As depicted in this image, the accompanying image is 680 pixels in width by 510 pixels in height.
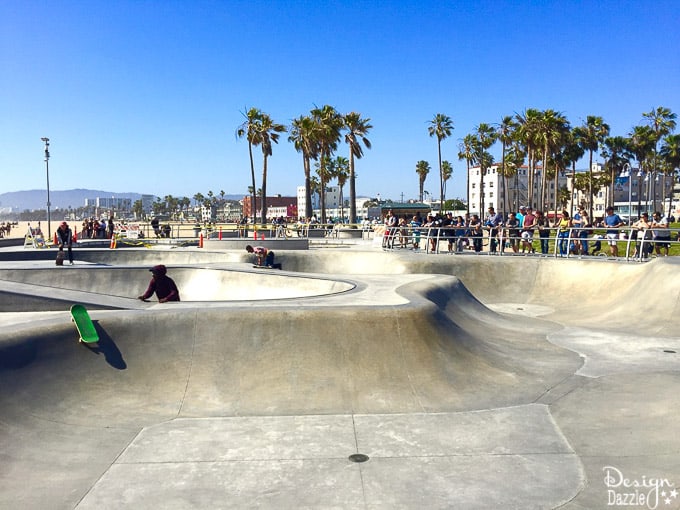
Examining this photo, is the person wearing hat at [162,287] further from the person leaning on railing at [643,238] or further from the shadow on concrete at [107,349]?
the person leaning on railing at [643,238]

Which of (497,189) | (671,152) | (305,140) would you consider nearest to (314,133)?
(305,140)

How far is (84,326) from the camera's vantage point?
8094 mm

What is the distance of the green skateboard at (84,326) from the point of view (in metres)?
8.01

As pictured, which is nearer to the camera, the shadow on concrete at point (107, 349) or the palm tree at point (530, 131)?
the shadow on concrete at point (107, 349)

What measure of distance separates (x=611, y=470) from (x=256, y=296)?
1027 centimetres

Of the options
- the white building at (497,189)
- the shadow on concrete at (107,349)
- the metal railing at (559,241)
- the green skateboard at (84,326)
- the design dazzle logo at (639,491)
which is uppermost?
the white building at (497,189)

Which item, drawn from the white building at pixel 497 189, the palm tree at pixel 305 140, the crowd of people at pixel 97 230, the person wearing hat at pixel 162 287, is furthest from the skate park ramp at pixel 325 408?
the white building at pixel 497 189

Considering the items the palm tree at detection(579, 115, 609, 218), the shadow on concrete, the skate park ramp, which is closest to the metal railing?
the skate park ramp

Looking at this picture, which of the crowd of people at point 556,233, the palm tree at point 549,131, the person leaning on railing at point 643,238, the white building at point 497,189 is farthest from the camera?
the white building at point 497,189

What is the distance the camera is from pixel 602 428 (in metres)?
6.82

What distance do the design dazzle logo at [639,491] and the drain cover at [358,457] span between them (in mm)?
2382

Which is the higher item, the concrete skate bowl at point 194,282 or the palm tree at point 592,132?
the palm tree at point 592,132

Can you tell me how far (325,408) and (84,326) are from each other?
361 cm

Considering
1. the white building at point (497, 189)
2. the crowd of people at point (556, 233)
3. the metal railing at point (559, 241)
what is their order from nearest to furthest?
1. the metal railing at point (559, 241)
2. the crowd of people at point (556, 233)
3. the white building at point (497, 189)
